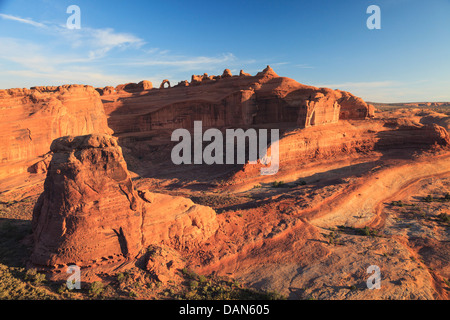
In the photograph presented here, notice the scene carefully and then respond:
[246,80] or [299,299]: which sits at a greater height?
[246,80]

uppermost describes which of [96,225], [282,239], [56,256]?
[96,225]

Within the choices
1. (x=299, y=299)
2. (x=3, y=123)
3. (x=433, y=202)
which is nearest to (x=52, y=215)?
(x=299, y=299)
